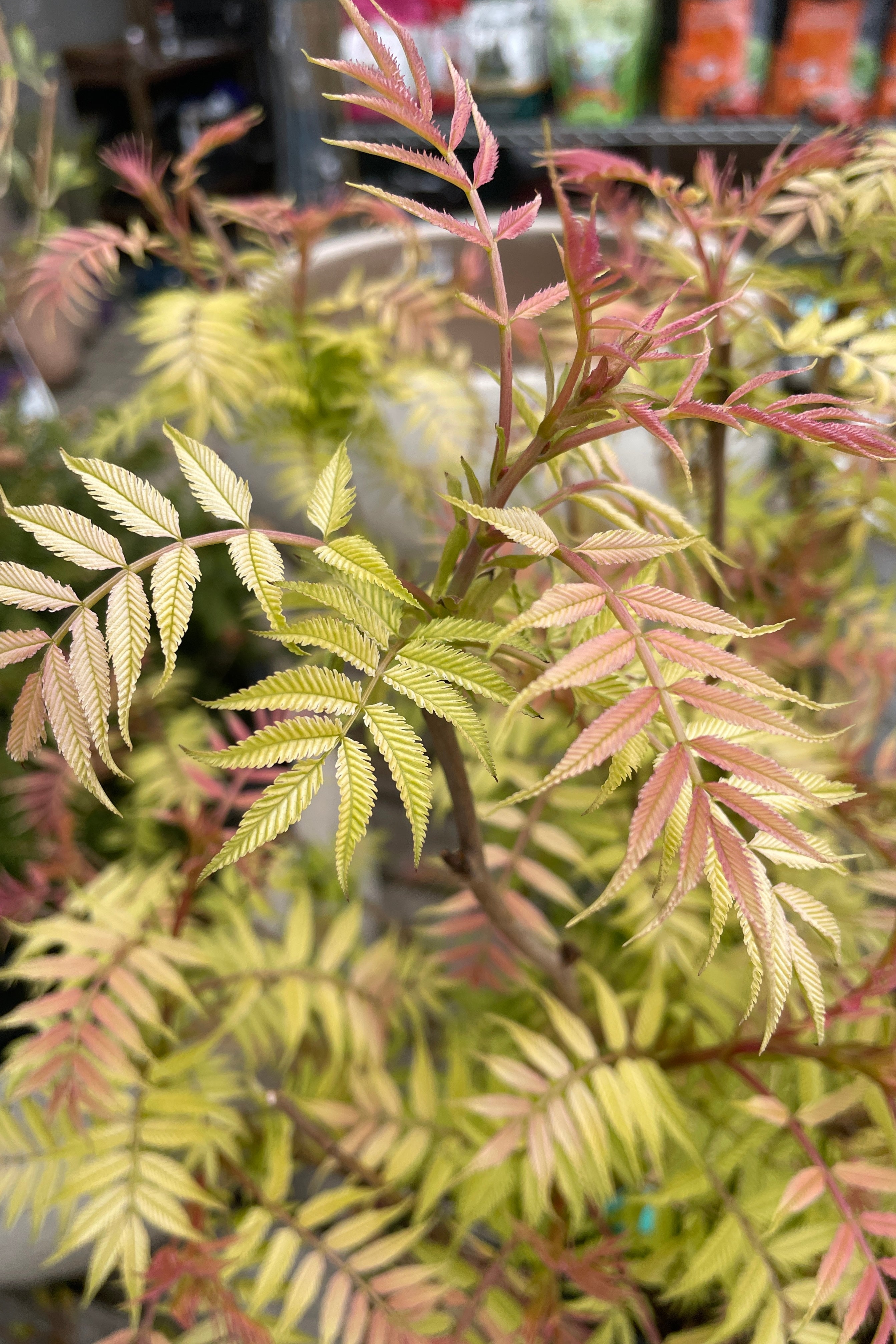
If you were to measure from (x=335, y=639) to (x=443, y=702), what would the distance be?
37 mm

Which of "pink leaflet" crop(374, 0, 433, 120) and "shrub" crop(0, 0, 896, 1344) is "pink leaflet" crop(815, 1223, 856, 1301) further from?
"pink leaflet" crop(374, 0, 433, 120)

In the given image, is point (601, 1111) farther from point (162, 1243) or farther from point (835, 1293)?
point (162, 1243)

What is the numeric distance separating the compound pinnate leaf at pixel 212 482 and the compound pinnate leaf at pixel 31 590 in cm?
5

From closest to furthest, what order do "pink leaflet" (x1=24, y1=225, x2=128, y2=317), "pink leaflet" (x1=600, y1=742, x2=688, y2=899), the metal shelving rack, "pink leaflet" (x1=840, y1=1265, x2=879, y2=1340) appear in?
"pink leaflet" (x1=600, y1=742, x2=688, y2=899)
"pink leaflet" (x1=840, y1=1265, x2=879, y2=1340)
"pink leaflet" (x1=24, y1=225, x2=128, y2=317)
the metal shelving rack

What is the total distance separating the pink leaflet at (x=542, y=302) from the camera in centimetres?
27

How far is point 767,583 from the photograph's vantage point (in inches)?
26.6

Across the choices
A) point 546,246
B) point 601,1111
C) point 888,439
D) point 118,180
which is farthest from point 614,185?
point 118,180

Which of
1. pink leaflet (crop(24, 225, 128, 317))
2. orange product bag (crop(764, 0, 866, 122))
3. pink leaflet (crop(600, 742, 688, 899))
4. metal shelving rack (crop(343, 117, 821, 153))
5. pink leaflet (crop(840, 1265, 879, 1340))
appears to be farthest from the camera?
metal shelving rack (crop(343, 117, 821, 153))

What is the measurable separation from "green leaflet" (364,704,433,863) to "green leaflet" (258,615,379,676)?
15mm

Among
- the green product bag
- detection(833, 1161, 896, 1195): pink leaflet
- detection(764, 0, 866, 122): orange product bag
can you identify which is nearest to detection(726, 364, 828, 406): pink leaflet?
detection(833, 1161, 896, 1195): pink leaflet

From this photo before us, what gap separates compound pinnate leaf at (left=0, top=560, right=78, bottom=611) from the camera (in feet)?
0.80

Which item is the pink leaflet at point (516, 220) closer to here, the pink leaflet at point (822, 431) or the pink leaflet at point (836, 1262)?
the pink leaflet at point (822, 431)

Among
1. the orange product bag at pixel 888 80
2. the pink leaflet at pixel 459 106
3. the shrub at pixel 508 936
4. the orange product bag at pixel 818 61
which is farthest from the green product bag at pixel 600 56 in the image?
the pink leaflet at pixel 459 106

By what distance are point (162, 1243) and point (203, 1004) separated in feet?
0.46
